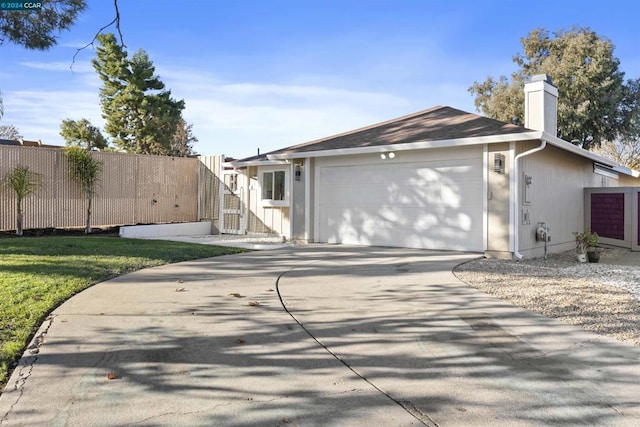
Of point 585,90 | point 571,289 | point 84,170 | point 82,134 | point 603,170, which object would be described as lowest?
point 571,289

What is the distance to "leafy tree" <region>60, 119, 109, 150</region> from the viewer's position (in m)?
30.0

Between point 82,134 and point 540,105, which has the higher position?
point 82,134

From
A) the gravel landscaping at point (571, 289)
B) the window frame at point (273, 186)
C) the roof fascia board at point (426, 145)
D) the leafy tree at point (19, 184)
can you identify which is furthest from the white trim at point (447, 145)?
the leafy tree at point (19, 184)

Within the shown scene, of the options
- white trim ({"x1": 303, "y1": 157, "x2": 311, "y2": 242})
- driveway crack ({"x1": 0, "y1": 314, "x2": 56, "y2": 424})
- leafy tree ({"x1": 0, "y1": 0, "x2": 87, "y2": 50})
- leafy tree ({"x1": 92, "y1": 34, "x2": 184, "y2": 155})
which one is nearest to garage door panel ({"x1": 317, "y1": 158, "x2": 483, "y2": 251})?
white trim ({"x1": 303, "y1": 157, "x2": 311, "y2": 242})

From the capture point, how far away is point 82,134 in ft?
98.3

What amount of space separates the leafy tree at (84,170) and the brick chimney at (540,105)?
1217 cm

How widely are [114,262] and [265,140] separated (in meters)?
15.1

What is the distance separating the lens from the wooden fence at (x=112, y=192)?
13.4 m

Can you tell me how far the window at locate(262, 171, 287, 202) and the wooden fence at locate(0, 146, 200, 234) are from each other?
370 centimetres

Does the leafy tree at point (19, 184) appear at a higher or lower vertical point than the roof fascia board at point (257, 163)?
lower

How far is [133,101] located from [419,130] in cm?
2261

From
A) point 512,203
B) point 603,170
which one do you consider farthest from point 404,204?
point 603,170

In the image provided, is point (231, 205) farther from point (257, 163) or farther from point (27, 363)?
point (27, 363)

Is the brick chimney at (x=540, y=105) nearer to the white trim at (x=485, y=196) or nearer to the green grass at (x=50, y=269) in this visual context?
the white trim at (x=485, y=196)
